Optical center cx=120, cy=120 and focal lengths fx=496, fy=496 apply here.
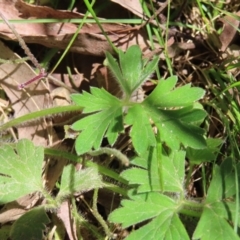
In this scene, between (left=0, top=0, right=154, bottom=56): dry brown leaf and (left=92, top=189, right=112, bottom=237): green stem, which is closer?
(left=92, top=189, right=112, bottom=237): green stem

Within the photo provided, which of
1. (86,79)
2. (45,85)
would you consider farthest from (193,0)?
(45,85)

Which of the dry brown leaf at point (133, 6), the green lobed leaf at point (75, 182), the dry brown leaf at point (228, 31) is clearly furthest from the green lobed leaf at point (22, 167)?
the dry brown leaf at point (228, 31)

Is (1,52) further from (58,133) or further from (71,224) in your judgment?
(71,224)

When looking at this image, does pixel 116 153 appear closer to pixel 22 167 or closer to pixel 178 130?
pixel 178 130

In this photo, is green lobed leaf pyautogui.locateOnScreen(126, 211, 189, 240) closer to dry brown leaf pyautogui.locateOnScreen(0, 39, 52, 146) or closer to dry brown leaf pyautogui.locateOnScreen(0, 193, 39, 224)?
dry brown leaf pyautogui.locateOnScreen(0, 193, 39, 224)

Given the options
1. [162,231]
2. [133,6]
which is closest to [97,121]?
[162,231]

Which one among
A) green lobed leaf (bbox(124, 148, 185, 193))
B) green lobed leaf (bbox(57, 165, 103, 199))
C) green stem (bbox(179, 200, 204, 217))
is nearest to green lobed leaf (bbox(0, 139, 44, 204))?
green lobed leaf (bbox(57, 165, 103, 199))

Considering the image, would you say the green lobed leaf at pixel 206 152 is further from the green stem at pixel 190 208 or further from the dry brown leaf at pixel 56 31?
the dry brown leaf at pixel 56 31
